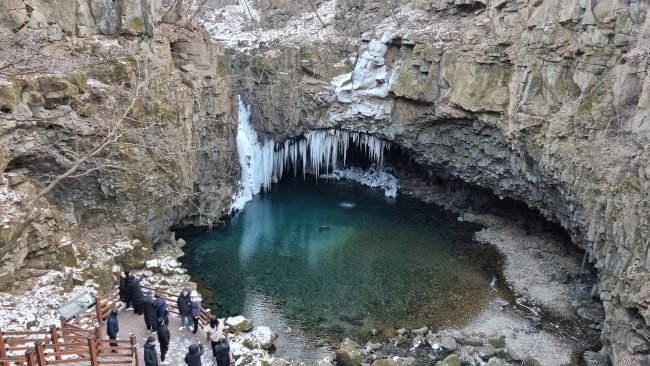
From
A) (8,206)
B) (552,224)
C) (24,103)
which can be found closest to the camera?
(8,206)

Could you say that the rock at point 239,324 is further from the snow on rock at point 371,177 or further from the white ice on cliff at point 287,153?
the snow on rock at point 371,177

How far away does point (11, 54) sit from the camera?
13.4 meters

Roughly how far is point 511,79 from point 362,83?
26.0ft

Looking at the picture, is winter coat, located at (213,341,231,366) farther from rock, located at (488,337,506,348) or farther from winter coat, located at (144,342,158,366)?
rock, located at (488,337,506,348)

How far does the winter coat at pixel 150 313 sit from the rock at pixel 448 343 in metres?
8.81

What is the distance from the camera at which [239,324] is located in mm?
15242

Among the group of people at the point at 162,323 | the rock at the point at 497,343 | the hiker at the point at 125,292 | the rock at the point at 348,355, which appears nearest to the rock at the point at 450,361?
the rock at the point at 497,343

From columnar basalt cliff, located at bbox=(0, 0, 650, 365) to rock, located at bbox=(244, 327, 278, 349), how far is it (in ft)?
22.1

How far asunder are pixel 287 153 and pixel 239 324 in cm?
1618

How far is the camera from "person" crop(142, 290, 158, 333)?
11341 mm

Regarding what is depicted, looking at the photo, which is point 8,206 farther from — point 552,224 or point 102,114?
point 552,224

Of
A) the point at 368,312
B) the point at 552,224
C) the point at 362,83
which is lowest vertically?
the point at 368,312

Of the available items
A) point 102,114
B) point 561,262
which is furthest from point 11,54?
point 561,262

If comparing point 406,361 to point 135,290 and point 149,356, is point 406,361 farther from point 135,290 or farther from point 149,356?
point 135,290
